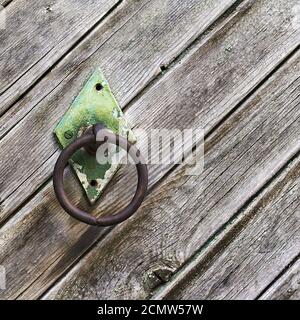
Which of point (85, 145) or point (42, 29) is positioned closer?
point (85, 145)

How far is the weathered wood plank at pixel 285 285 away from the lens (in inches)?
55.7

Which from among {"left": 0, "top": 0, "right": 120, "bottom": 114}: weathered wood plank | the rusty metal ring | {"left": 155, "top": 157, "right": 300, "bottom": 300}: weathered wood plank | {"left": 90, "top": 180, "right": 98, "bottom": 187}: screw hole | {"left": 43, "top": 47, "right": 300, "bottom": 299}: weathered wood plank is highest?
{"left": 0, "top": 0, "right": 120, "bottom": 114}: weathered wood plank

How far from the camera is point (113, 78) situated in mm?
1372

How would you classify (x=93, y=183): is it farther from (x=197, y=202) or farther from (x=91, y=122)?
(x=197, y=202)

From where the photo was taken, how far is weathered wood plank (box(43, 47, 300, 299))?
4.56 ft

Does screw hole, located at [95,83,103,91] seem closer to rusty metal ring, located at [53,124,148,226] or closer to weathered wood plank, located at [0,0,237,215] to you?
weathered wood plank, located at [0,0,237,215]

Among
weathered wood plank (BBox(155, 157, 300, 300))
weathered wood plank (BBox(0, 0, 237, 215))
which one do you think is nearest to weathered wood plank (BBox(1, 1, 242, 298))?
weathered wood plank (BBox(0, 0, 237, 215))

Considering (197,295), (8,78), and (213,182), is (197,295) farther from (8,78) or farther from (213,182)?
(8,78)

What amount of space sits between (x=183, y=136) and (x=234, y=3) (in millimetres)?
338

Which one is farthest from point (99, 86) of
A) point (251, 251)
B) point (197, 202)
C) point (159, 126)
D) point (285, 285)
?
point (285, 285)

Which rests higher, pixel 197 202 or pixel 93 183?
pixel 93 183

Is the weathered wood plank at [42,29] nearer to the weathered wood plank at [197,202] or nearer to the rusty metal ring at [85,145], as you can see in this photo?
the rusty metal ring at [85,145]

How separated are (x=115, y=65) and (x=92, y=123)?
0.15 meters

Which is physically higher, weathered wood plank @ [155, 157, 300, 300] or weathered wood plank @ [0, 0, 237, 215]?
weathered wood plank @ [0, 0, 237, 215]
